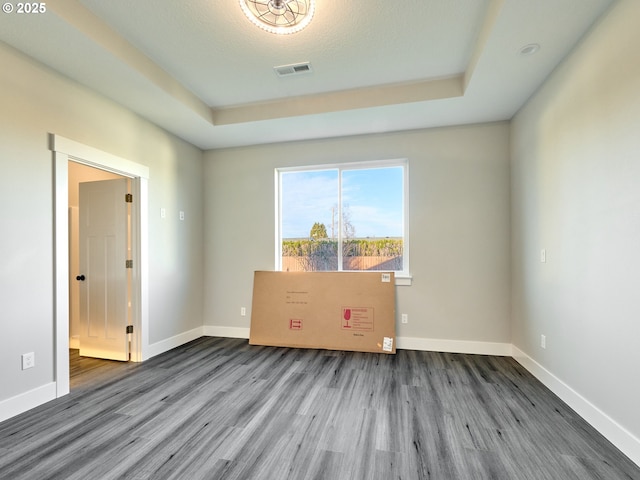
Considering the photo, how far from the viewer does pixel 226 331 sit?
4.42 m

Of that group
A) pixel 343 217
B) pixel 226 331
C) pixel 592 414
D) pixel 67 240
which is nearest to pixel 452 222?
pixel 343 217

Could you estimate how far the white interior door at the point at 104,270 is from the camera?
3482mm

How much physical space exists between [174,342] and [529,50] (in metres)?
4.64

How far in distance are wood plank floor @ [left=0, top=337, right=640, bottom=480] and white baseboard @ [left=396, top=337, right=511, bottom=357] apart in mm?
354

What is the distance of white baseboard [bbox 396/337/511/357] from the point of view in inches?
141

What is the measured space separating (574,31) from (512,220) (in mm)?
1918

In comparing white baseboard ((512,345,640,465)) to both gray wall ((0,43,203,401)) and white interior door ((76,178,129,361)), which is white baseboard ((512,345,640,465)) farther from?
white interior door ((76,178,129,361))

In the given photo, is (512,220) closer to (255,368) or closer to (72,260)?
(255,368)

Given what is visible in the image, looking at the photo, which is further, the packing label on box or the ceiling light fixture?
the packing label on box

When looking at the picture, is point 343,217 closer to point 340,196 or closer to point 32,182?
point 340,196

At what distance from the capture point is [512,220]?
11.6 ft

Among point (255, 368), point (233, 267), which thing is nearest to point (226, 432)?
point (255, 368)

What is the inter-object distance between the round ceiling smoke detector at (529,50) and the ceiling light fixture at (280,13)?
1.57 m

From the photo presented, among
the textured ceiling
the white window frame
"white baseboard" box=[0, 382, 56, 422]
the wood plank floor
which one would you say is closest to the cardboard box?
the white window frame
